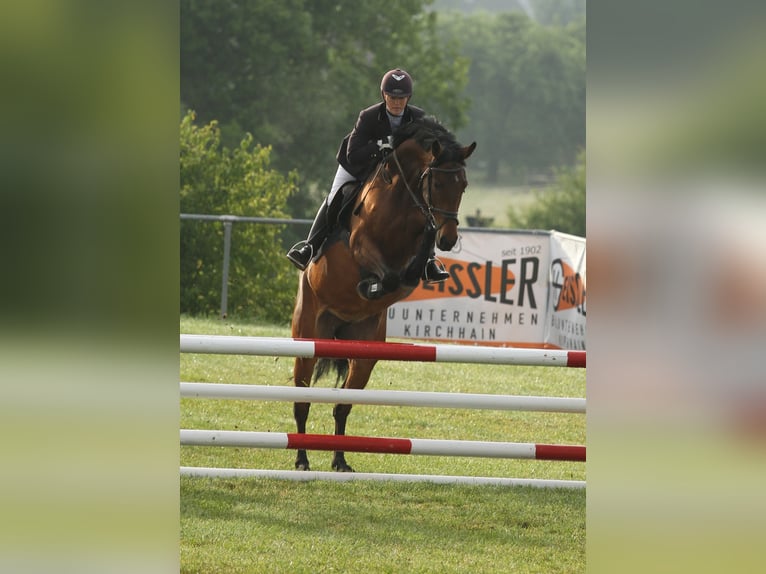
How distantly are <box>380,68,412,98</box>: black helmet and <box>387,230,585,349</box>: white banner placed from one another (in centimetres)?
686

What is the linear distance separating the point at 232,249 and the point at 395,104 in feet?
33.2

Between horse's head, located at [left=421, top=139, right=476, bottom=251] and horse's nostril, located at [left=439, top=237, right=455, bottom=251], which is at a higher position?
horse's head, located at [left=421, top=139, right=476, bottom=251]

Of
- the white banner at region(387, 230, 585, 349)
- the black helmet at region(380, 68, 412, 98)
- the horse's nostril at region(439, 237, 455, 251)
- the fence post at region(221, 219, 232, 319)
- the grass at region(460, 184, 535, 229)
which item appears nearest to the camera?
the horse's nostril at region(439, 237, 455, 251)

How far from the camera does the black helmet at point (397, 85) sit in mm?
6188

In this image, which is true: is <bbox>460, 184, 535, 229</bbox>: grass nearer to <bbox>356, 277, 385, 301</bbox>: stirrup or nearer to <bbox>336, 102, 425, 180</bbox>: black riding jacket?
<bbox>336, 102, 425, 180</bbox>: black riding jacket

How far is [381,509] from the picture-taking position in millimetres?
5449

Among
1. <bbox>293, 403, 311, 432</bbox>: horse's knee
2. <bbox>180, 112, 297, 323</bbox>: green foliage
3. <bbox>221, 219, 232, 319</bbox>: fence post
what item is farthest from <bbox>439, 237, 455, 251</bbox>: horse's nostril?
<bbox>180, 112, 297, 323</bbox>: green foliage

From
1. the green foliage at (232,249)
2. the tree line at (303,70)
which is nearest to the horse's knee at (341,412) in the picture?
the green foliage at (232,249)

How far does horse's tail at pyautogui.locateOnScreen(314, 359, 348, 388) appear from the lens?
260 inches

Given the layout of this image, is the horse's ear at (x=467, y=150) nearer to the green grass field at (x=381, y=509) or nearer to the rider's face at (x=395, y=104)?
the rider's face at (x=395, y=104)
